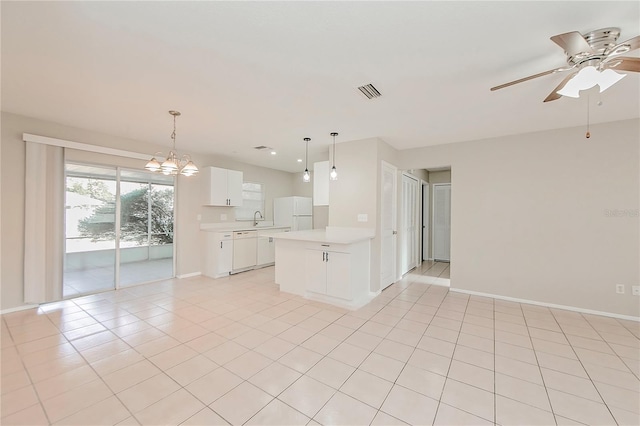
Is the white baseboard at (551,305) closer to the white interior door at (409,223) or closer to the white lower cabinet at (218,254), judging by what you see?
the white interior door at (409,223)

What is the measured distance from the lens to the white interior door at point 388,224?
173 inches

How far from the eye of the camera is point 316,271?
3.89 metres

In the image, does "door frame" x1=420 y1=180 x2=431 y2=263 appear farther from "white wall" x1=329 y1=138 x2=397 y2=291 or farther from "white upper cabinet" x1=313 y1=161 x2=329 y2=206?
"white upper cabinet" x1=313 y1=161 x2=329 y2=206

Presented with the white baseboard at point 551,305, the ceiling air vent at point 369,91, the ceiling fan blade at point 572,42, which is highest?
the ceiling air vent at point 369,91

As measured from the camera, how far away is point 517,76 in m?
2.29

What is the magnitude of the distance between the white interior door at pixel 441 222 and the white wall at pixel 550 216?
9.17ft

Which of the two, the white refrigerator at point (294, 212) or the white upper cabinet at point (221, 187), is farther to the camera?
the white refrigerator at point (294, 212)

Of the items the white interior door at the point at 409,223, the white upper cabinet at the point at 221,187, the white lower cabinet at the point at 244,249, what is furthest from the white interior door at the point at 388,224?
the white upper cabinet at the point at 221,187

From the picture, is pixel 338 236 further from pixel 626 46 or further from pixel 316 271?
pixel 626 46

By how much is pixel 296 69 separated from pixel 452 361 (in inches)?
117

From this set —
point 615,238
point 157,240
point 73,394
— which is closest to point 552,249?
point 615,238

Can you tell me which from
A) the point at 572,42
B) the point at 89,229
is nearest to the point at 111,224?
the point at 89,229

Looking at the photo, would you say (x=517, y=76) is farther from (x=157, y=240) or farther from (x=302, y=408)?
(x=157, y=240)

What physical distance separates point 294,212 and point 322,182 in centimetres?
228
